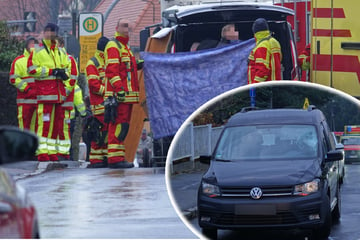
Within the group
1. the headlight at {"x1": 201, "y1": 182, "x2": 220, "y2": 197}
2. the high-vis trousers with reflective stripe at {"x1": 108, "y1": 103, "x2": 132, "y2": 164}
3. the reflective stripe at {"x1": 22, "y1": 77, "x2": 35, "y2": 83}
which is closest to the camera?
the headlight at {"x1": 201, "y1": 182, "x2": 220, "y2": 197}

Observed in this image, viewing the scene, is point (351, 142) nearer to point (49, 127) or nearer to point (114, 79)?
point (114, 79)

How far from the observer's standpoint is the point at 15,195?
525 centimetres

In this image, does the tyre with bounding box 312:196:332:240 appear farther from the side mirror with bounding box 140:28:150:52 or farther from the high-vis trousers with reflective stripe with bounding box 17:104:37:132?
the side mirror with bounding box 140:28:150:52

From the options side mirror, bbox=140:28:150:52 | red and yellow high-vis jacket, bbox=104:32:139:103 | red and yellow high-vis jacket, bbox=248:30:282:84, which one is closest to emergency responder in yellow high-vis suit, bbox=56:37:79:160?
red and yellow high-vis jacket, bbox=104:32:139:103

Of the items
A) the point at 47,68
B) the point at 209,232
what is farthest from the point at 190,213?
the point at 47,68

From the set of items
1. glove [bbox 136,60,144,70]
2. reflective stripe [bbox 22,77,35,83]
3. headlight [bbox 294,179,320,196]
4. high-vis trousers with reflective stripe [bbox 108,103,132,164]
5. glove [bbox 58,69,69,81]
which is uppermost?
headlight [bbox 294,179,320,196]

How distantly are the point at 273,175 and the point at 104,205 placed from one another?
4.77m

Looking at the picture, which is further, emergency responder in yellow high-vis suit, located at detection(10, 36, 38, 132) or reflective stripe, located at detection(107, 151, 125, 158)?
emergency responder in yellow high-vis suit, located at detection(10, 36, 38, 132)

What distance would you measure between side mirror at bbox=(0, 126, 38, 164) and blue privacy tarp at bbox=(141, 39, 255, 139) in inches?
373

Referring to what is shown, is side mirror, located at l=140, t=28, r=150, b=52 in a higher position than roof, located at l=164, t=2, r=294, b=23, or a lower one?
lower

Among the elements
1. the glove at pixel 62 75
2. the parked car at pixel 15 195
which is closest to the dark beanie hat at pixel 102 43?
the glove at pixel 62 75

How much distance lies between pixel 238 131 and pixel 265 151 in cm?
18

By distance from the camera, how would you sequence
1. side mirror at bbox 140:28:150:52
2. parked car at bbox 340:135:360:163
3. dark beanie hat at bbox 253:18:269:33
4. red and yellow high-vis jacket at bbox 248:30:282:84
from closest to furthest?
parked car at bbox 340:135:360:163 < dark beanie hat at bbox 253:18:269:33 < red and yellow high-vis jacket at bbox 248:30:282:84 < side mirror at bbox 140:28:150:52

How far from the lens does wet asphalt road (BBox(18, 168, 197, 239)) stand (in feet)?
30.2
